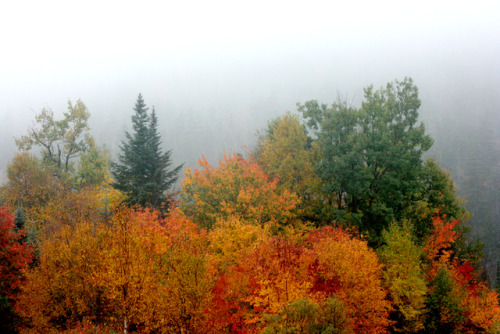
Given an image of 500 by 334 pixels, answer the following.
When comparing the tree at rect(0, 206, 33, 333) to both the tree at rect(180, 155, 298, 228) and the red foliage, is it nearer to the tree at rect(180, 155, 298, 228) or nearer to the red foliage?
the red foliage

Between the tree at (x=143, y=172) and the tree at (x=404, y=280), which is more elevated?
the tree at (x=143, y=172)

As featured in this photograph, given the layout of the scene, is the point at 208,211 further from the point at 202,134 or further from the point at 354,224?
the point at 202,134

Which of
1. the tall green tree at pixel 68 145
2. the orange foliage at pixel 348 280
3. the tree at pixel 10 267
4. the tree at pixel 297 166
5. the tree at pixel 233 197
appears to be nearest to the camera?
the tree at pixel 10 267

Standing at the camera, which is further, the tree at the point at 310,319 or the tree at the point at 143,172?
the tree at the point at 143,172

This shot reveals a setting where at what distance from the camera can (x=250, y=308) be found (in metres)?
22.0

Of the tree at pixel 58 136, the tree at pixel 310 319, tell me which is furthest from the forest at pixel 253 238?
the tree at pixel 58 136

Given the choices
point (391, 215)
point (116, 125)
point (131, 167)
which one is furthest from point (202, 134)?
point (391, 215)

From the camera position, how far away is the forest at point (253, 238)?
17.1 meters

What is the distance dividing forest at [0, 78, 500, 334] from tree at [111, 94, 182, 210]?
16 centimetres

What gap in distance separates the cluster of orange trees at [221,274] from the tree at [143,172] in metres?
3.37

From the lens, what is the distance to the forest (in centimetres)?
1712

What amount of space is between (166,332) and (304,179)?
69.2 ft

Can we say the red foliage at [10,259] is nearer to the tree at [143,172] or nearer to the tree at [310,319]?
the tree at [143,172]

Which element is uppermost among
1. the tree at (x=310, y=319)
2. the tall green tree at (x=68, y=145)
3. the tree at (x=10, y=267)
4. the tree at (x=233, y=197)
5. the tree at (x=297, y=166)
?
the tall green tree at (x=68, y=145)
